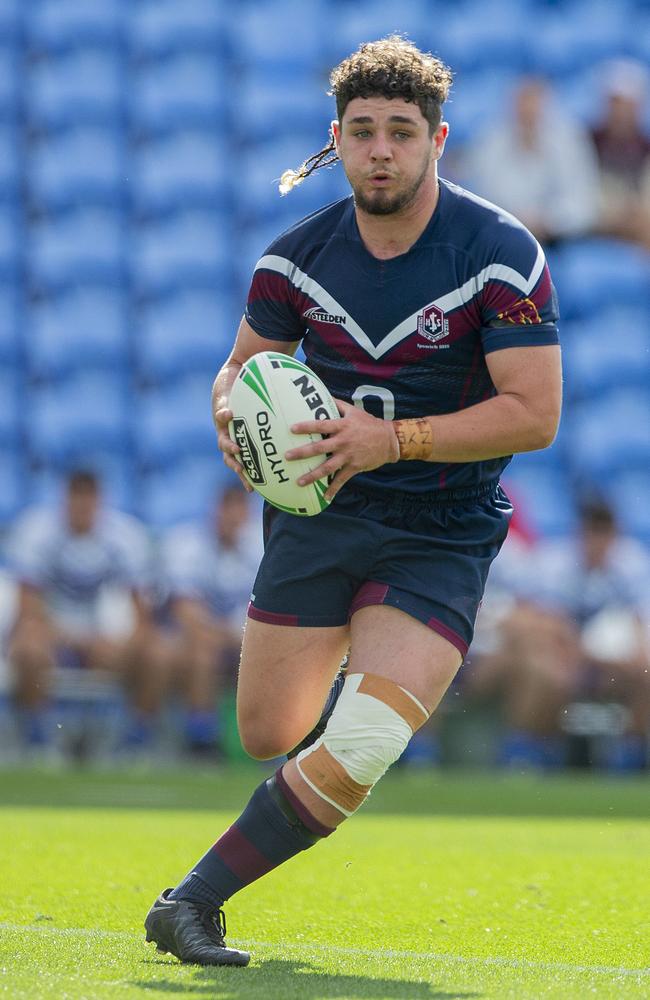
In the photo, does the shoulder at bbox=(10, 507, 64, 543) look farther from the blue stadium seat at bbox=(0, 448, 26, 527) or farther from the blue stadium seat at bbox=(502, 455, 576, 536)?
the blue stadium seat at bbox=(502, 455, 576, 536)

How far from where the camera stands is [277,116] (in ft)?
50.4

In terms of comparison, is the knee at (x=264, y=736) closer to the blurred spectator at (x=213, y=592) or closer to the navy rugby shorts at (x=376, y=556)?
the navy rugby shorts at (x=376, y=556)

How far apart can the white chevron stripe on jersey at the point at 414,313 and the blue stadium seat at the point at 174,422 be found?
9781 millimetres

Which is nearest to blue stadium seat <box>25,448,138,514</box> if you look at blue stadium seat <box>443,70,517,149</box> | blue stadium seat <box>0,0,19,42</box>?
blue stadium seat <box>443,70,517,149</box>

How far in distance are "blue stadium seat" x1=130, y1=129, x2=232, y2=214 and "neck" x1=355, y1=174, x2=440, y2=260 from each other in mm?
11189

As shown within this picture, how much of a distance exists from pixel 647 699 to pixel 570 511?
128 inches

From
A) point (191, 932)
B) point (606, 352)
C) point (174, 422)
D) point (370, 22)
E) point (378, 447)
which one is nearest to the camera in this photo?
point (191, 932)

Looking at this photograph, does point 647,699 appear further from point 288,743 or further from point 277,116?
point 277,116

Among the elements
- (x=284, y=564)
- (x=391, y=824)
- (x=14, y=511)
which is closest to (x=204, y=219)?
(x=14, y=511)

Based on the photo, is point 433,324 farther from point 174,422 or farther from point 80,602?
point 174,422

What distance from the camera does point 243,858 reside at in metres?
3.81

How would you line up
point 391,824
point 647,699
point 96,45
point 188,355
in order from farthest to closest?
point 96,45, point 188,355, point 647,699, point 391,824

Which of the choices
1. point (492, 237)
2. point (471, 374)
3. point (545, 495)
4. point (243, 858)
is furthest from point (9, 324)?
point (243, 858)

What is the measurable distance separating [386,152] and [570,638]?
6819 millimetres
